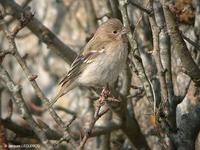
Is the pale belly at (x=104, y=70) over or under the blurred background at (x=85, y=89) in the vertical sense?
over

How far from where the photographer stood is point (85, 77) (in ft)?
21.8

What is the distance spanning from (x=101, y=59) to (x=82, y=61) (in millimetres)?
235

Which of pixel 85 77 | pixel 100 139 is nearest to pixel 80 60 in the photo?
pixel 85 77

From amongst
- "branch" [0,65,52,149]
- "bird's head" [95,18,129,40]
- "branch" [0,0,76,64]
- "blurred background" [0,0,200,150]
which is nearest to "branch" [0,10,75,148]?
"branch" [0,65,52,149]

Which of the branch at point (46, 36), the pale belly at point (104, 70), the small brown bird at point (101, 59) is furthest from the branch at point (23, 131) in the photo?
the branch at point (46, 36)

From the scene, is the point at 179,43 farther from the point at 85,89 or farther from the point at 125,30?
the point at 85,89

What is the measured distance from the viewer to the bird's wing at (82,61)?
660 cm

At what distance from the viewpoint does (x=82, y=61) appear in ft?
21.7

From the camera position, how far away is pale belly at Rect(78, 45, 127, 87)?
6312mm

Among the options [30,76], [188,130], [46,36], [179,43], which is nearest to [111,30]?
[46,36]

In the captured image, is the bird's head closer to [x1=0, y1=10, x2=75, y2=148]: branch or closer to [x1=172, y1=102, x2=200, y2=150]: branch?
[x1=172, y1=102, x2=200, y2=150]: branch

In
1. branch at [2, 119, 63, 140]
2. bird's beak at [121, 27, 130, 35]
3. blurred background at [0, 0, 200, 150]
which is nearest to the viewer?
bird's beak at [121, 27, 130, 35]

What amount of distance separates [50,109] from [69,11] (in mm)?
5353

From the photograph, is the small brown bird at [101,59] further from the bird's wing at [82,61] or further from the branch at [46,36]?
the branch at [46,36]
